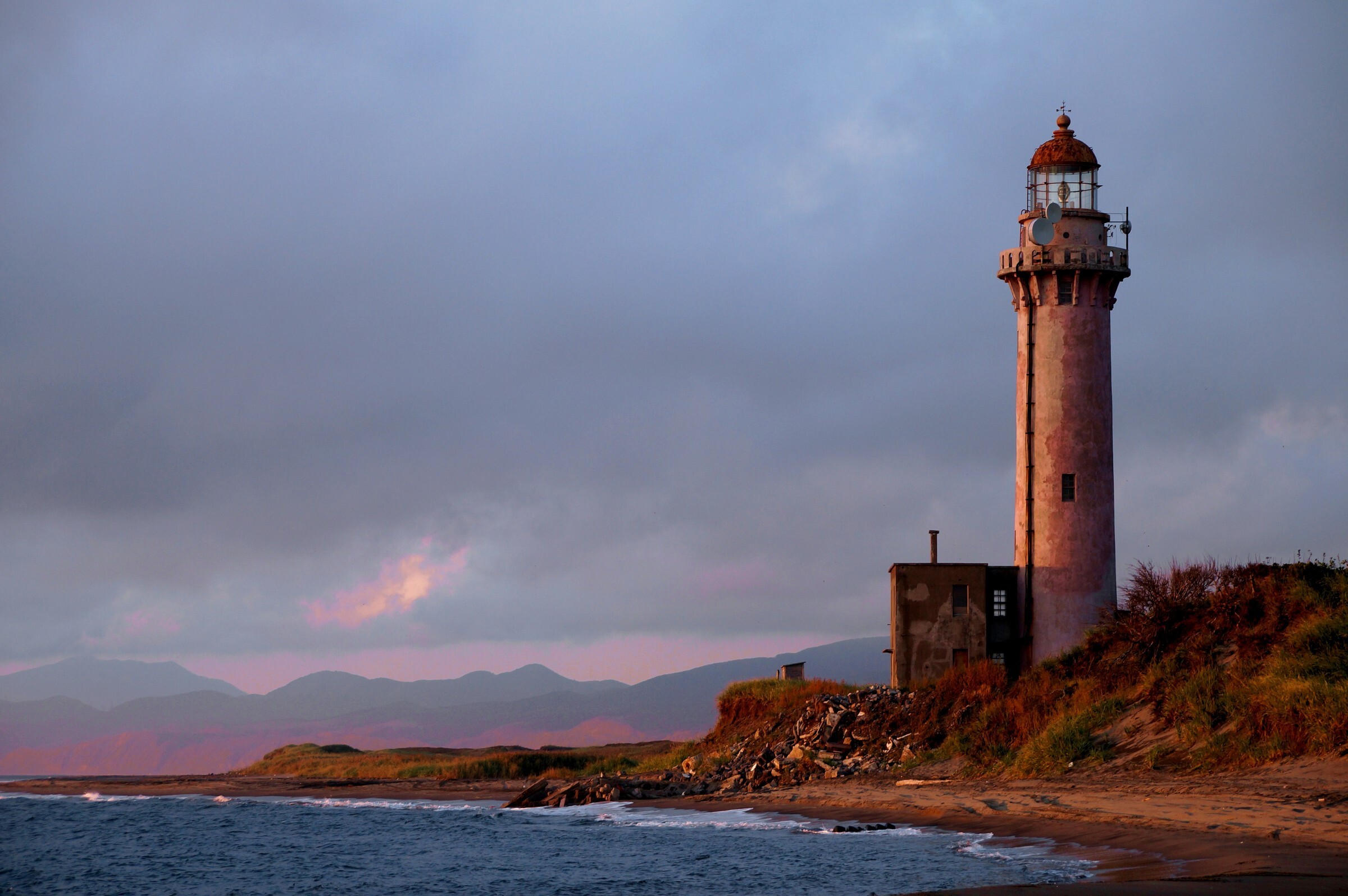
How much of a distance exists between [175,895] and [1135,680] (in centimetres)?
2247

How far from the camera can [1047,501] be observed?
4084 centimetres

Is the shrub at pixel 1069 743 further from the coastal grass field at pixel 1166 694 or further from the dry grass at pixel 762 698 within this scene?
the dry grass at pixel 762 698

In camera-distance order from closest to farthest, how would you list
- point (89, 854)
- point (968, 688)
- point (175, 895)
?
point (175, 895), point (89, 854), point (968, 688)

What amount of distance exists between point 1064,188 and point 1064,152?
1.33 meters

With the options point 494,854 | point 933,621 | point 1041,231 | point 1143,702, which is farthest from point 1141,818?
point 1041,231

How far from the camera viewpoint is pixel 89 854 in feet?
111

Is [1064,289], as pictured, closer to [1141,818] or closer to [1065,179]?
[1065,179]

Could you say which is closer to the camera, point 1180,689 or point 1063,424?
point 1180,689

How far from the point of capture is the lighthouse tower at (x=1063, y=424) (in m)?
40.5

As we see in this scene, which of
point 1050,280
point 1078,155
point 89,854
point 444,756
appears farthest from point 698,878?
point 444,756

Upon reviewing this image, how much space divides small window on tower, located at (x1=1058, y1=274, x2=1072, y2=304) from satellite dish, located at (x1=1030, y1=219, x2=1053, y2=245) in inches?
48.6

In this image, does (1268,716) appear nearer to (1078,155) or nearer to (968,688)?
(968,688)

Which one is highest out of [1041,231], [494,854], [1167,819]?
[1041,231]

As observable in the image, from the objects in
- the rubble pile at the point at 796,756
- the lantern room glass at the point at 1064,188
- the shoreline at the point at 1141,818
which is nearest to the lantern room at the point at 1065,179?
the lantern room glass at the point at 1064,188
